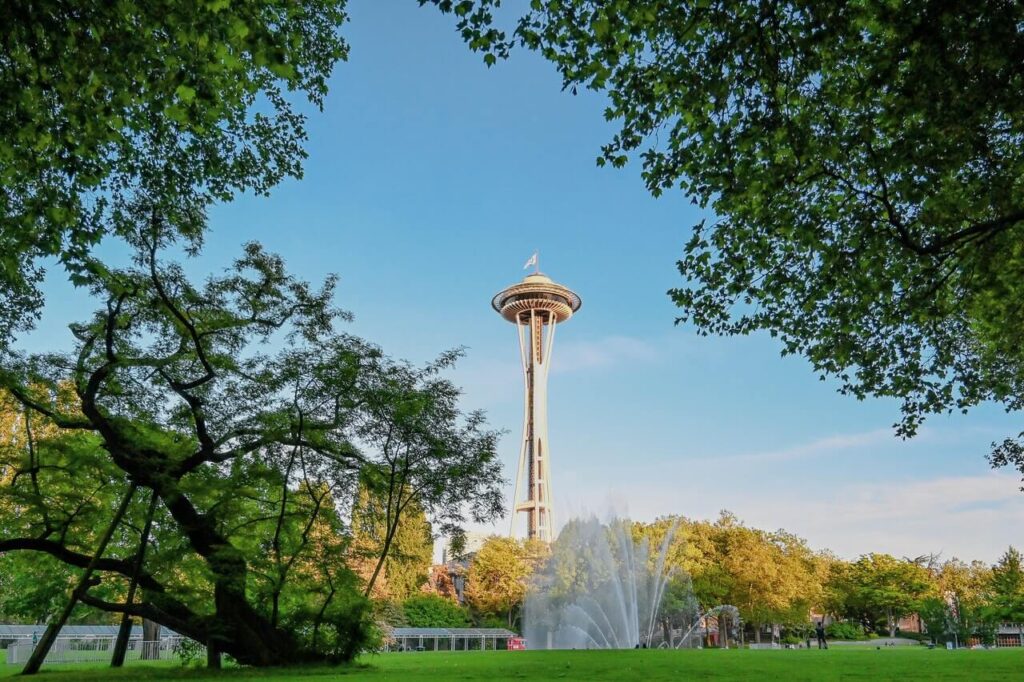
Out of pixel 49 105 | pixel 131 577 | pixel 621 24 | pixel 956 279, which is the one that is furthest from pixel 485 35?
pixel 131 577

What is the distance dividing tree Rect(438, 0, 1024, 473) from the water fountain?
2606cm

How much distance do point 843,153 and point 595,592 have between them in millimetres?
32354

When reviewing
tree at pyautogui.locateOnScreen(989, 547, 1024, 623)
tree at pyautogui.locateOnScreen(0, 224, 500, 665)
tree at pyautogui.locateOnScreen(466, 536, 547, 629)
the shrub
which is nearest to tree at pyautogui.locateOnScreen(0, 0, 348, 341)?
tree at pyautogui.locateOnScreen(0, 224, 500, 665)

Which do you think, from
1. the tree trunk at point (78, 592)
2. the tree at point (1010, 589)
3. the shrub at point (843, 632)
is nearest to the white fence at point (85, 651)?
the tree trunk at point (78, 592)

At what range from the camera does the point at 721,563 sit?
166ft

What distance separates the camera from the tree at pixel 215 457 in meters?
16.5

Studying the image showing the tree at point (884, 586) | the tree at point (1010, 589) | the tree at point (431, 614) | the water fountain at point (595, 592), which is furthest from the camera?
the tree at point (884, 586)

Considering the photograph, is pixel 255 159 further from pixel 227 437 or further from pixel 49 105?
pixel 227 437

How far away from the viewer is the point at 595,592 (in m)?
38.5

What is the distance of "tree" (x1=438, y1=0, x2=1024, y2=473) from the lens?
8406 millimetres

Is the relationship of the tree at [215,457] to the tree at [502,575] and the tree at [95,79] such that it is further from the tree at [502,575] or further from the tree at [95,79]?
the tree at [502,575]

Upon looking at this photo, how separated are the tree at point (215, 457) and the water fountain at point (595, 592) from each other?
20.9 metres

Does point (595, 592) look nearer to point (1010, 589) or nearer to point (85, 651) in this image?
point (85, 651)

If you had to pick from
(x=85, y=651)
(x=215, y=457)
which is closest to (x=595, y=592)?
(x=85, y=651)
